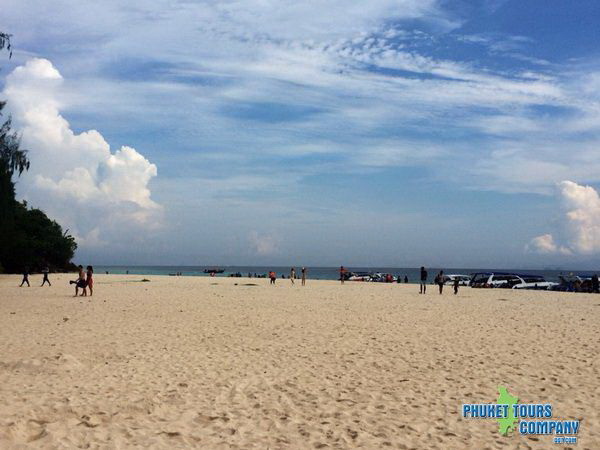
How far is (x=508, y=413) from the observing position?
26.6ft

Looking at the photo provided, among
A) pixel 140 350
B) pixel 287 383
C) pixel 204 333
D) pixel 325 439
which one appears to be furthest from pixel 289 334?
pixel 325 439

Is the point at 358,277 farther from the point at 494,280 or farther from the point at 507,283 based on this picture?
the point at 507,283

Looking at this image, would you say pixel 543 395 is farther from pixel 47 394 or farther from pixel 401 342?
Result: pixel 47 394

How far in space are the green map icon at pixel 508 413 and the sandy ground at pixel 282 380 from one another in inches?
5.4

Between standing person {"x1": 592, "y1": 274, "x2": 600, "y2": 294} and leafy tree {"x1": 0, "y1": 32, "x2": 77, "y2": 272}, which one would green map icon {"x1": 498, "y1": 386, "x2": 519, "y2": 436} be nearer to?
standing person {"x1": 592, "y1": 274, "x2": 600, "y2": 294}

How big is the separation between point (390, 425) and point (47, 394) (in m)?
5.60

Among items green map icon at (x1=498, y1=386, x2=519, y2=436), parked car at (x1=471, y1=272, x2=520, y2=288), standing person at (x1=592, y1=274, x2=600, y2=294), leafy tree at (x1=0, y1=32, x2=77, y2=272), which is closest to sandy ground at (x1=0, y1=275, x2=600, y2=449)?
green map icon at (x1=498, y1=386, x2=519, y2=436)

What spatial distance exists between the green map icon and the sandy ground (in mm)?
137

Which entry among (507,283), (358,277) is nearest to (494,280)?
(507,283)

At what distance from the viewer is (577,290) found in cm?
4138

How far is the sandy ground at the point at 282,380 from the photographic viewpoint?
7.15 m

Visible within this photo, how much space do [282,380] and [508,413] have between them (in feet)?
13.0

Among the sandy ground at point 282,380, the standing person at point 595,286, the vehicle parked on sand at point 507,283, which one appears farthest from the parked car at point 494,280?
the sandy ground at point 282,380

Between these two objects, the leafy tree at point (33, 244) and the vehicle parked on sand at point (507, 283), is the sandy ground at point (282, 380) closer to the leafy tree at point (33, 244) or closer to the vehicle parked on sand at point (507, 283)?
the vehicle parked on sand at point (507, 283)
